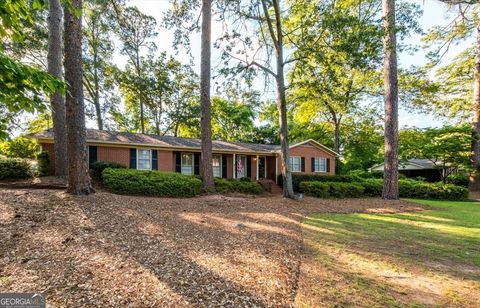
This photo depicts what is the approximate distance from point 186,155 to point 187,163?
21.6 inches

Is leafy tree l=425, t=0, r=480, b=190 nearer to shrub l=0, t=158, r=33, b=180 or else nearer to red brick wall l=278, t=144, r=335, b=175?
red brick wall l=278, t=144, r=335, b=175

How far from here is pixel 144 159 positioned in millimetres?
15164

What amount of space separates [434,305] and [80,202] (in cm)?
751

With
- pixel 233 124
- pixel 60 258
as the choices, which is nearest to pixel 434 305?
pixel 60 258

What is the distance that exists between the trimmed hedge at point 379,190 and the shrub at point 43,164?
1352cm

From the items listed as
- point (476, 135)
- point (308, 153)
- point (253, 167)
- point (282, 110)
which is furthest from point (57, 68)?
point (476, 135)

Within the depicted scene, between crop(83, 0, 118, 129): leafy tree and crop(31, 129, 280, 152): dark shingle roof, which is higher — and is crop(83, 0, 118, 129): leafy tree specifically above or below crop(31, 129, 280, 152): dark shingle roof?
above

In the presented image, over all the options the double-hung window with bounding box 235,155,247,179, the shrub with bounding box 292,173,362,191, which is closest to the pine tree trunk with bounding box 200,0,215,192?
the double-hung window with bounding box 235,155,247,179

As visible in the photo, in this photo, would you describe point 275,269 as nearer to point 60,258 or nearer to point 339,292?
point 339,292

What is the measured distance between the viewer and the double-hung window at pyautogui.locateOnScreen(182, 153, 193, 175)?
16.8m

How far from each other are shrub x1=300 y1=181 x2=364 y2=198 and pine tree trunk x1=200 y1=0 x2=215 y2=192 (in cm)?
611

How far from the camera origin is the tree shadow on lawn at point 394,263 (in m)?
3.26

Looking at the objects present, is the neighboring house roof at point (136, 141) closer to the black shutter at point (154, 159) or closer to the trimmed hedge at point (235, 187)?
the black shutter at point (154, 159)

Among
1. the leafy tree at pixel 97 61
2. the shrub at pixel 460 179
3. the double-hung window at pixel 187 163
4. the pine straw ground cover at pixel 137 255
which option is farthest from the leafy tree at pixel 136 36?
the shrub at pixel 460 179
